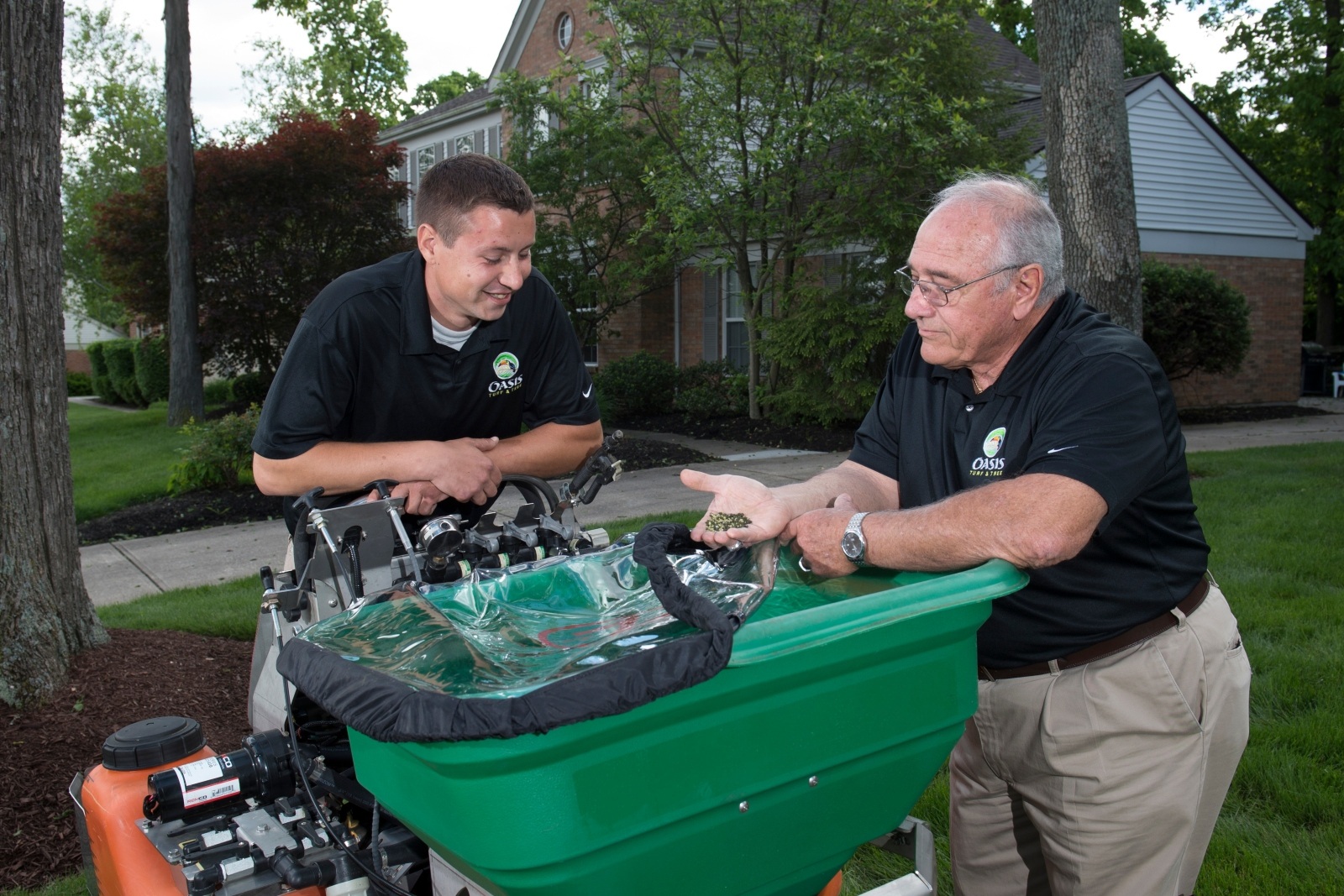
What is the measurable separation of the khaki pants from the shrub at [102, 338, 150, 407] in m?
23.6

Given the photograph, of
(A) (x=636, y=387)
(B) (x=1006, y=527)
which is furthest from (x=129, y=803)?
(A) (x=636, y=387)

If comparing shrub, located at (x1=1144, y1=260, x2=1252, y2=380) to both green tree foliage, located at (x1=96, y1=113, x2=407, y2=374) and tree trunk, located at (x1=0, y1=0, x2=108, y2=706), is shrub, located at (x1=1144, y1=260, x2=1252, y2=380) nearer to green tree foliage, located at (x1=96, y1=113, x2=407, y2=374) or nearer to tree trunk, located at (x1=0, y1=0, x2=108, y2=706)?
green tree foliage, located at (x1=96, y1=113, x2=407, y2=374)

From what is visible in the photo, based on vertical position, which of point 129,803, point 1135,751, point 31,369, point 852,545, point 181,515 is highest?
point 31,369

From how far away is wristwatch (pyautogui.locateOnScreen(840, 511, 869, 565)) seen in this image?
1.94 meters

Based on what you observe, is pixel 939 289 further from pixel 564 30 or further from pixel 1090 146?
pixel 564 30

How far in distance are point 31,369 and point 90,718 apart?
1.27 m

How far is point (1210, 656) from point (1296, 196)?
24.9m

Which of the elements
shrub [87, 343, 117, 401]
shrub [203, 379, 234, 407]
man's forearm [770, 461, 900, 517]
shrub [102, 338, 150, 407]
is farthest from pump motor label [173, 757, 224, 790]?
shrub [87, 343, 117, 401]

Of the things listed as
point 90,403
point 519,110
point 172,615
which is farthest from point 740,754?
point 90,403

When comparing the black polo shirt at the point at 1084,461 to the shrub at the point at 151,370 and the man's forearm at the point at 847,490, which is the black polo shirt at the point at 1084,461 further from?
the shrub at the point at 151,370

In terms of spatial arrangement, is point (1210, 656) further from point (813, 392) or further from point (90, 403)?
point (90, 403)

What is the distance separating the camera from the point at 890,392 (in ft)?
8.41

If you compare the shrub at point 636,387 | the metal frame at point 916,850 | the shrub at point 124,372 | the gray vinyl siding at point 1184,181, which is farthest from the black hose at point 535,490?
the shrub at point 124,372

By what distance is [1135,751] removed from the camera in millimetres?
Result: 2109
